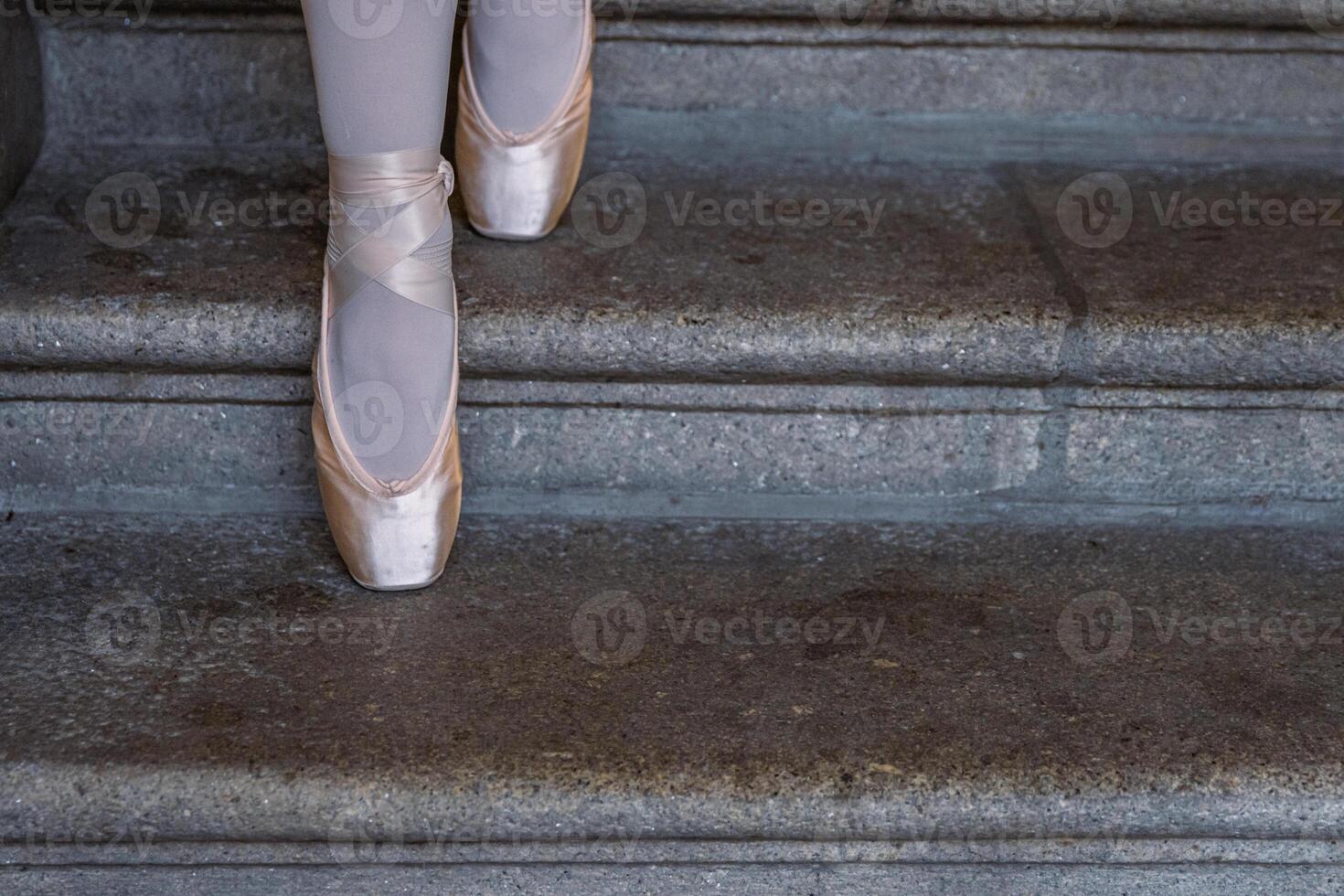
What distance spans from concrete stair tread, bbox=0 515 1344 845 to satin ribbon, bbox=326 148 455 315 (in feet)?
0.76

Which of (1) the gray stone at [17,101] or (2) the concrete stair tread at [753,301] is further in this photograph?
(1) the gray stone at [17,101]

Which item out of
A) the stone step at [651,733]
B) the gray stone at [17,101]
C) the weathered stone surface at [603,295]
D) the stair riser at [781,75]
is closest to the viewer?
the stone step at [651,733]

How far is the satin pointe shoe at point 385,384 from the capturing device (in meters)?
0.91

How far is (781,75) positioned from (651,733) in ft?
2.58

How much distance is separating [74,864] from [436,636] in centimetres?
28

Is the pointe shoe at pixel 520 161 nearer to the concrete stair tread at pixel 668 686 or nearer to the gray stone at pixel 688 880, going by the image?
the concrete stair tread at pixel 668 686

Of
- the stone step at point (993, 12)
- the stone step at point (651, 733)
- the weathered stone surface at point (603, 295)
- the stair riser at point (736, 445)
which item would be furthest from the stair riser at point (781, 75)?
the stone step at point (651, 733)

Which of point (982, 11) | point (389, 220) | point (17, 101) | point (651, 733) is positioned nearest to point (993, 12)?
point (982, 11)

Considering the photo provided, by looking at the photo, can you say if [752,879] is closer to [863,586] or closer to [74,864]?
[863,586]

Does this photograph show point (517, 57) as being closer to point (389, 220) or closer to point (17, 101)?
point (389, 220)

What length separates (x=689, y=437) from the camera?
1080mm

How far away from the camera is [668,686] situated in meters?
0.90

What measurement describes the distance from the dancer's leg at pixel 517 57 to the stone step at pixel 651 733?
0.40 m

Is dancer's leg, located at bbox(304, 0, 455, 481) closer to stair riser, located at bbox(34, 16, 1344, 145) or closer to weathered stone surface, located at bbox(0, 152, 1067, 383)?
weathered stone surface, located at bbox(0, 152, 1067, 383)
